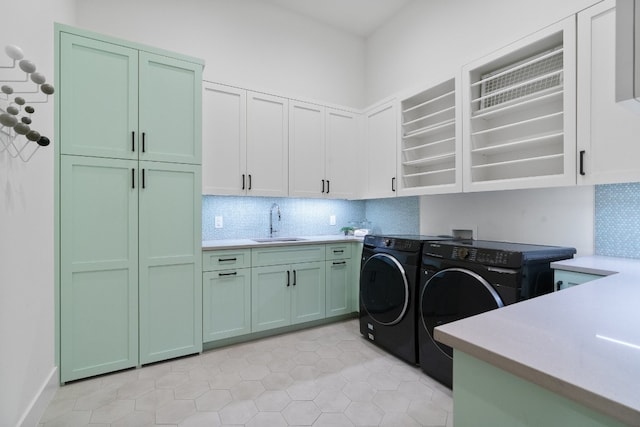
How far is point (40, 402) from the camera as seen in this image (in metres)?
1.73

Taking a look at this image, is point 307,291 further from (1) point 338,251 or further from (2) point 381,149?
(2) point 381,149

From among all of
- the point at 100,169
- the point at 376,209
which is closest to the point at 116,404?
the point at 100,169

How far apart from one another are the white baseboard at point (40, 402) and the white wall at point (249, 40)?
8.16 ft

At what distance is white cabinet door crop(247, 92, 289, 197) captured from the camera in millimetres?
3016

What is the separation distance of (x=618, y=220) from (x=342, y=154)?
2389 mm

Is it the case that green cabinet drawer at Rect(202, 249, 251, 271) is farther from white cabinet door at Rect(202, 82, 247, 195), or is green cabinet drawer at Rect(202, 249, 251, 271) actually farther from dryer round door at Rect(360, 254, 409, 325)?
dryer round door at Rect(360, 254, 409, 325)

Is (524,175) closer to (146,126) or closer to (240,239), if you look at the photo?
(240,239)

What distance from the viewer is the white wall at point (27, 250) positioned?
1.39 metres

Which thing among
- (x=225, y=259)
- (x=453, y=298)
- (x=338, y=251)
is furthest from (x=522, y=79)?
(x=225, y=259)

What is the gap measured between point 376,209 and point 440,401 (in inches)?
89.3

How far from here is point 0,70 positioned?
1366mm

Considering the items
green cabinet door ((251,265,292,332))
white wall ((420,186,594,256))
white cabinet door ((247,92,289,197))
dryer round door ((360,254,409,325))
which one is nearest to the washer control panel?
dryer round door ((360,254,409,325))

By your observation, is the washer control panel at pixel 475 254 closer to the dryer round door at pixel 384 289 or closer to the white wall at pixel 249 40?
the dryer round door at pixel 384 289

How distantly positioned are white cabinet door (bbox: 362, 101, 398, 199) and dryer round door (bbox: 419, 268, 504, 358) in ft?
4.07
